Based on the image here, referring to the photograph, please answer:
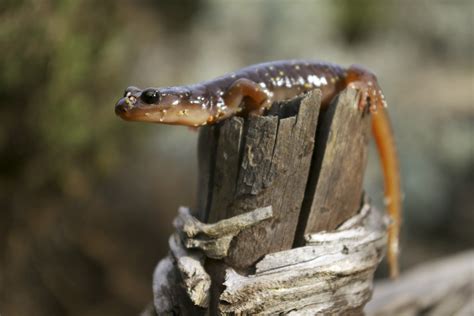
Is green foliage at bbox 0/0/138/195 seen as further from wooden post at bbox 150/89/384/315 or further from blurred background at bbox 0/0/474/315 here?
wooden post at bbox 150/89/384/315

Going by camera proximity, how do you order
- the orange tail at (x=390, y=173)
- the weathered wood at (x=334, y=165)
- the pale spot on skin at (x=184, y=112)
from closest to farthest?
the weathered wood at (x=334, y=165) → the pale spot on skin at (x=184, y=112) → the orange tail at (x=390, y=173)

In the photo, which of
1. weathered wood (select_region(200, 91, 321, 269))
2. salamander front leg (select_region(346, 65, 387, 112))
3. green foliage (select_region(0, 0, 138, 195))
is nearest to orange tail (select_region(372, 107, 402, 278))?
salamander front leg (select_region(346, 65, 387, 112))

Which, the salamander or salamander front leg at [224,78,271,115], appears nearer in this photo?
the salamander

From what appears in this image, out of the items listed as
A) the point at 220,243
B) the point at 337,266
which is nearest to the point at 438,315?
the point at 337,266

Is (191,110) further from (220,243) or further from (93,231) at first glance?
(93,231)

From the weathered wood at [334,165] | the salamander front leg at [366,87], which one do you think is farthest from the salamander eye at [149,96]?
the salamander front leg at [366,87]

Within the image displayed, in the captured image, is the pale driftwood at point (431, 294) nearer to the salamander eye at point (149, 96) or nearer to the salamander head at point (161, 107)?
the salamander head at point (161, 107)

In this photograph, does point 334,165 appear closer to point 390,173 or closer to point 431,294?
point 390,173
